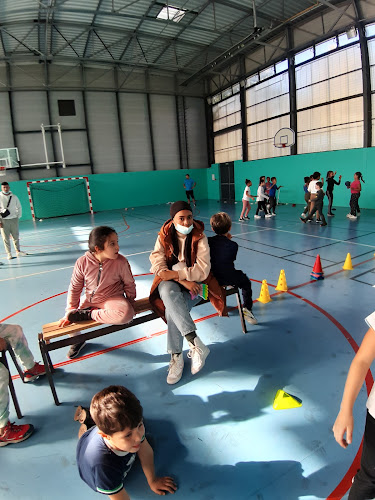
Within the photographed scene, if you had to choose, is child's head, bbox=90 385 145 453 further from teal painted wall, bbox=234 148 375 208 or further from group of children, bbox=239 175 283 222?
Answer: teal painted wall, bbox=234 148 375 208

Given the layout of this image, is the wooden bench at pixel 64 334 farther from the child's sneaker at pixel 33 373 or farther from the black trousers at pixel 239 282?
the black trousers at pixel 239 282

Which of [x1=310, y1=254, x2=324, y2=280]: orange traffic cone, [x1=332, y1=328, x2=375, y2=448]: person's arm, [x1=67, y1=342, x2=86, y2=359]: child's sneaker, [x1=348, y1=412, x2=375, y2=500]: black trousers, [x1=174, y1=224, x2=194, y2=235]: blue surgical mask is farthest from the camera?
[x1=310, y1=254, x2=324, y2=280]: orange traffic cone

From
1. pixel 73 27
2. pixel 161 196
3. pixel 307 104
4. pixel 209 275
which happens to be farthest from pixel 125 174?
pixel 209 275

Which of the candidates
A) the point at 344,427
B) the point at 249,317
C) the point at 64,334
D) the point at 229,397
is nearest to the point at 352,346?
the point at 249,317

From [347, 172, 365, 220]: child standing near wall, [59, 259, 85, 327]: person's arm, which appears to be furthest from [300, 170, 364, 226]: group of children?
[59, 259, 85, 327]: person's arm

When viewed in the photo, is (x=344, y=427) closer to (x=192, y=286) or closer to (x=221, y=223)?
(x=192, y=286)

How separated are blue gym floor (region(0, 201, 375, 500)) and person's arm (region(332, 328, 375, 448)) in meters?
0.77

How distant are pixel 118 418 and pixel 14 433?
1435 millimetres

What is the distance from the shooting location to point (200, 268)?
303 centimetres

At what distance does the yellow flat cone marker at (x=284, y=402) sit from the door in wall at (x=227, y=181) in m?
17.7

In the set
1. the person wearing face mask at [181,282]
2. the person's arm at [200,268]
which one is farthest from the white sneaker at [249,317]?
the person's arm at [200,268]

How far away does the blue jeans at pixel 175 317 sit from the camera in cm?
271

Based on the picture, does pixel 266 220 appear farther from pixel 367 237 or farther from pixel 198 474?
pixel 198 474

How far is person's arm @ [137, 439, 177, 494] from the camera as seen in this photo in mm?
1730
